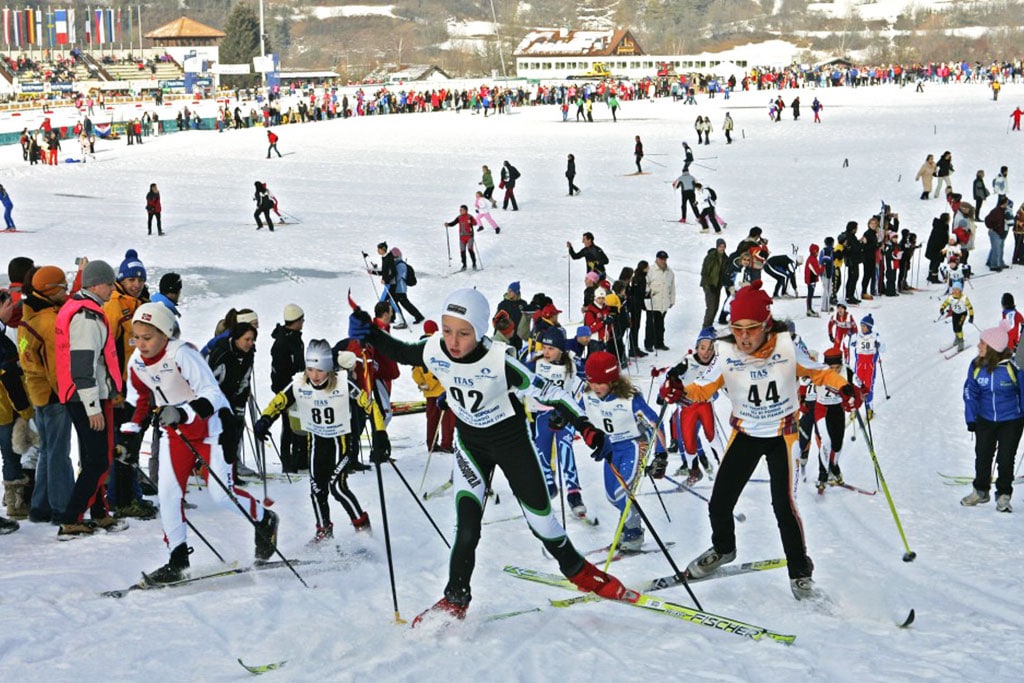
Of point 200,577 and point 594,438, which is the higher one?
point 594,438

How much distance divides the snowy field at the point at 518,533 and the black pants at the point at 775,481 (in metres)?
0.27

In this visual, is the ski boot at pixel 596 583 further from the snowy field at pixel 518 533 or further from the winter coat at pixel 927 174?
the winter coat at pixel 927 174

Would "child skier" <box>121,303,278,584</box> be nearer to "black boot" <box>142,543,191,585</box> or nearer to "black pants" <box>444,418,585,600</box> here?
"black boot" <box>142,543,191,585</box>

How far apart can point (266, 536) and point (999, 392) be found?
17.3 ft

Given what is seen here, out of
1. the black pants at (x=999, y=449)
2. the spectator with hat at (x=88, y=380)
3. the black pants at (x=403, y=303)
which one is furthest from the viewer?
the black pants at (x=403, y=303)

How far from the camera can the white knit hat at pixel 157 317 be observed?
596cm

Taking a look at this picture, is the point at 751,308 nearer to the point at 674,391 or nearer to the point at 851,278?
the point at 674,391

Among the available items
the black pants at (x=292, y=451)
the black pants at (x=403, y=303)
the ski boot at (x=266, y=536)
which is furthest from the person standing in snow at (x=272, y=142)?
the ski boot at (x=266, y=536)

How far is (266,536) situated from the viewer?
6457mm

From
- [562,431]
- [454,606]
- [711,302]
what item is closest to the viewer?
[454,606]

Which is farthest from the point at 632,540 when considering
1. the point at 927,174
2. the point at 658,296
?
the point at 927,174

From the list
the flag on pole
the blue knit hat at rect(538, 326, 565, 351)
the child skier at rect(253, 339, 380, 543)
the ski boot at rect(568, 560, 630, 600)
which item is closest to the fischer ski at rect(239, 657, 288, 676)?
the ski boot at rect(568, 560, 630, 600)

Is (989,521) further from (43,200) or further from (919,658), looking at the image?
(43,200)

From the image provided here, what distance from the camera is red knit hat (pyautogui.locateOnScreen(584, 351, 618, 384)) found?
712 centimetres
